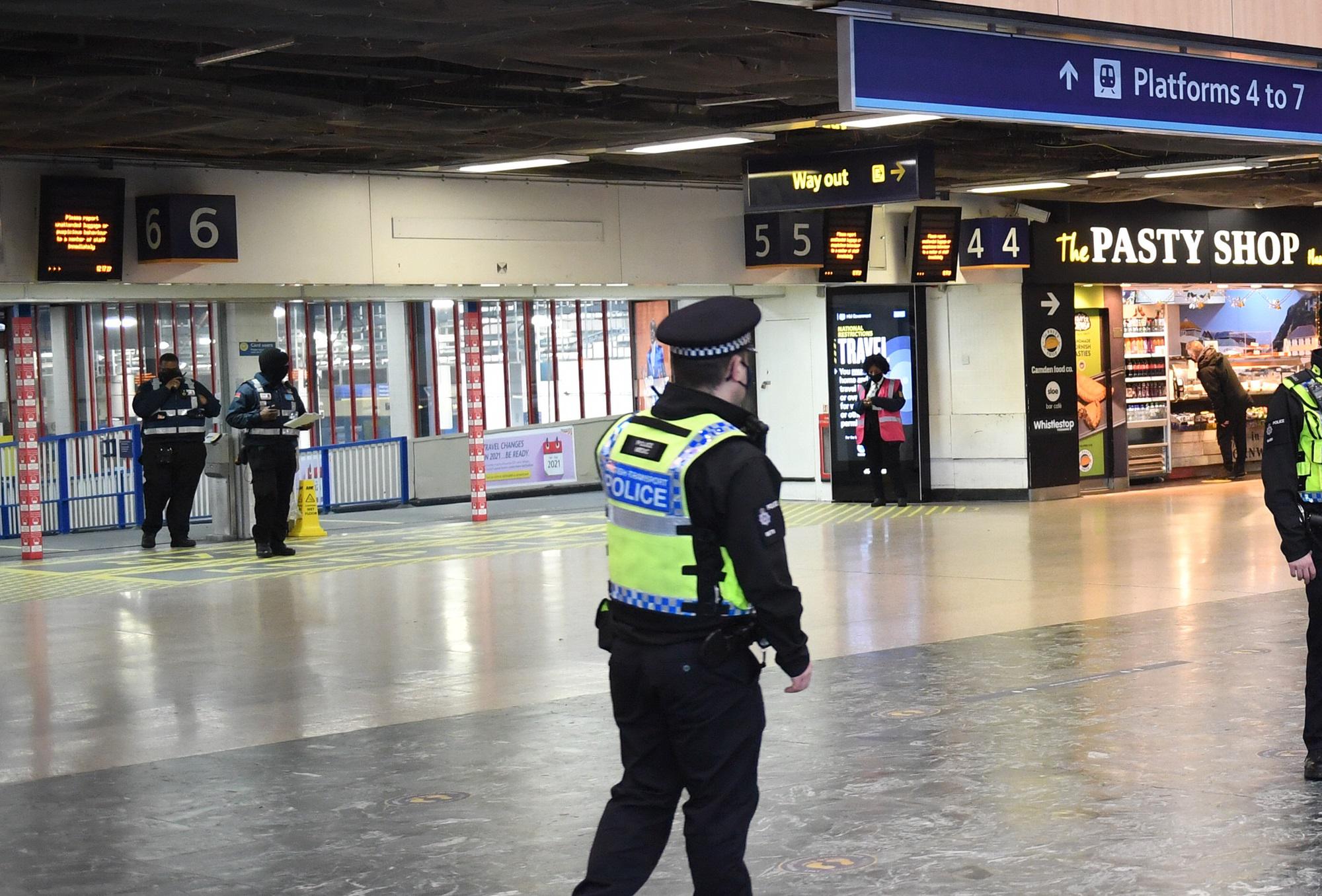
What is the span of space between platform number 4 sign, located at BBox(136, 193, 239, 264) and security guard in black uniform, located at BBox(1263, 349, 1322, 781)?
10.0 metres

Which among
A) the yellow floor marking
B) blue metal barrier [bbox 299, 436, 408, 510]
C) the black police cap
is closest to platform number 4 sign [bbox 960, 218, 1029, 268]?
the yellow floor marking

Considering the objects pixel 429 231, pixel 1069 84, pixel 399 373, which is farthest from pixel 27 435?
pixel 1069 84

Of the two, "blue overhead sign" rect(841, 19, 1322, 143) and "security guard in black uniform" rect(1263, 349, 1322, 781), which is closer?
"security guard in black uniform" rect(1263, 349, 1322, 781)

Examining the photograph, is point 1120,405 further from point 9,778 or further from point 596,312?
point 9,778

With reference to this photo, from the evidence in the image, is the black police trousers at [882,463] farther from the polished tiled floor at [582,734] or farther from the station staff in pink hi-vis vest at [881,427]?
the polished tiled floor at [582,734]

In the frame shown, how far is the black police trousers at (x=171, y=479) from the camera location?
15.5m

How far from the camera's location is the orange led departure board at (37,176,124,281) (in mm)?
13336

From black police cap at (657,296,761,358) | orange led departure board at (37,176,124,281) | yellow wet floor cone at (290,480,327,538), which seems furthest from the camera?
yellow wet floor cone at (290,480,327,538)

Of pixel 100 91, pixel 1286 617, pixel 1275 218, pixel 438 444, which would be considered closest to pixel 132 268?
pixel 100 91

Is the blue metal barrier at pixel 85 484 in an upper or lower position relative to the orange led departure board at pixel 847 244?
lower

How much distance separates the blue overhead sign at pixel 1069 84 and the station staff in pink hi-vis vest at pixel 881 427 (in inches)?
368

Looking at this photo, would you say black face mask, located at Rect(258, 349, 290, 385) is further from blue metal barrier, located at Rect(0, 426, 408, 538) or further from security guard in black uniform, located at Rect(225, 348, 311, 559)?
blue metal barrier, located at Rect(0, 426, 408, 538)

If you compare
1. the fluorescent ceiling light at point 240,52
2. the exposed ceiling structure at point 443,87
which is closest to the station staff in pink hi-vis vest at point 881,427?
the exposed ceiling structure at point 443,87

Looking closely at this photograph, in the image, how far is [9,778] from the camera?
22.1 ft
